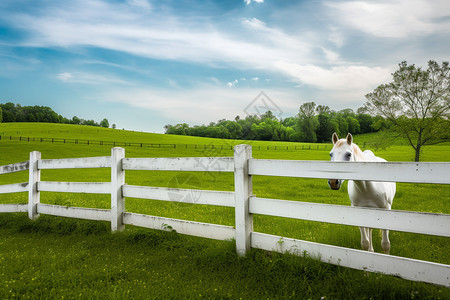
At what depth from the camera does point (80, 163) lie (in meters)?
6.16

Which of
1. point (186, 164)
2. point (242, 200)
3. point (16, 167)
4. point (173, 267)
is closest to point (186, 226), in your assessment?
point (173, 267)

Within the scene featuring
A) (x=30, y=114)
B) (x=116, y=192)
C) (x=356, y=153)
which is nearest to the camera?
(x=356, y=153)

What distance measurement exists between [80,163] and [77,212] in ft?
3.87

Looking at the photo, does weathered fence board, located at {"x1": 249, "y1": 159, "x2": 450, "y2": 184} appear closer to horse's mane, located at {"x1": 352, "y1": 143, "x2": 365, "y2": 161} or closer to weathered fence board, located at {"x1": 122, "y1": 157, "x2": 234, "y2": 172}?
weathered fence board, located at {"x1": 122, "y1": 157, "x2": 234, "y2": 172}

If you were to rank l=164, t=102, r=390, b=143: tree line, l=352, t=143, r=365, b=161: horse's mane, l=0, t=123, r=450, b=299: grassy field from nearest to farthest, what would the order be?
l=0, t=123, r=450, b=299: grassy field → l=352, t=143, r=365, b=161: horse's mane → l=164, t=102, r=390, b=143: tree line

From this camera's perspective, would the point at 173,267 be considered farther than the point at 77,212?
No

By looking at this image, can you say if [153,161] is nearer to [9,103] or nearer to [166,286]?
[166,286]

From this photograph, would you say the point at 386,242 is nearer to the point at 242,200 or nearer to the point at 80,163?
the point at 242,200

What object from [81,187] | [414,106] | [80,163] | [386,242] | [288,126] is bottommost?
[386,242]

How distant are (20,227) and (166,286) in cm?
531

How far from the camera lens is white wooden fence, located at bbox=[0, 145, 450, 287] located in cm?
279

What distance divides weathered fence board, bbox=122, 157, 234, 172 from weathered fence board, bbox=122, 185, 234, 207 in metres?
0.40

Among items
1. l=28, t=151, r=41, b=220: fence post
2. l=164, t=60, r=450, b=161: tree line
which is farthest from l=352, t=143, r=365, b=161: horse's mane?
l=164, t=60, r=450, b=161: tree line

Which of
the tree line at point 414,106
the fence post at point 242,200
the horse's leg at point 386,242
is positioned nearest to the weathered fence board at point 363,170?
the fence post at point 242,200
